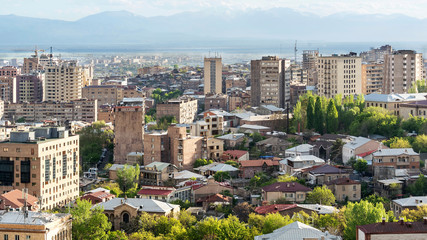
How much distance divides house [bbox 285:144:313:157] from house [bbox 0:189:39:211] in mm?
15258

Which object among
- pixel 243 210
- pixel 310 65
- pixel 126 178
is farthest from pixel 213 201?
pixel 310 65

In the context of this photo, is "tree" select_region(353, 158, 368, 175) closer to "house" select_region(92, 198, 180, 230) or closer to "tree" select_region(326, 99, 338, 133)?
"house" select_region(92, 198, 180, 230)

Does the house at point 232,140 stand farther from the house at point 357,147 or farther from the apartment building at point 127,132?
the house at point 357,147

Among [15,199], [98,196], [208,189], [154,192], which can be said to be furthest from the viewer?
[208,189]

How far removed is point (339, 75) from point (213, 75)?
29098 millimetres

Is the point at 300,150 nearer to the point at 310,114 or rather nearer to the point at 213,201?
the point at 310,114

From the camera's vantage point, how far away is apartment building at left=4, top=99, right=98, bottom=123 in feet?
254

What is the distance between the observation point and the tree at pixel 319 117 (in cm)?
5372

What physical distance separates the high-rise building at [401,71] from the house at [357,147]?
1059 inches

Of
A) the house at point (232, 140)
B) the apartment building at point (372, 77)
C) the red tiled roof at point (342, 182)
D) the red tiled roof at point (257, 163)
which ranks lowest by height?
the red tiled roof at point (342, 182)

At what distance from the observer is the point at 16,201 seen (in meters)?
35.2

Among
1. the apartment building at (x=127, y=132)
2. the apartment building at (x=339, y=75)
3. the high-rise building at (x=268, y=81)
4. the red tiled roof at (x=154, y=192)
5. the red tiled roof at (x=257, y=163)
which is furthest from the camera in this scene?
the high-rise building at (x=268, y=81)

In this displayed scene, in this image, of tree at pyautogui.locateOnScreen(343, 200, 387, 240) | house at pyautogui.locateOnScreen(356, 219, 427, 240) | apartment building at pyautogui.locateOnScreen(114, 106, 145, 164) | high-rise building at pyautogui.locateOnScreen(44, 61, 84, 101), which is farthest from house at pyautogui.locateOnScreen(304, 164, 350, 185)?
high-rise building at pyautogui.locateOnScreen(44, 61, 84, 101)

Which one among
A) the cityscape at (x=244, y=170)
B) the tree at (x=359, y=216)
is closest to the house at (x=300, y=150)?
the cityscape at (x=244, y=170)
